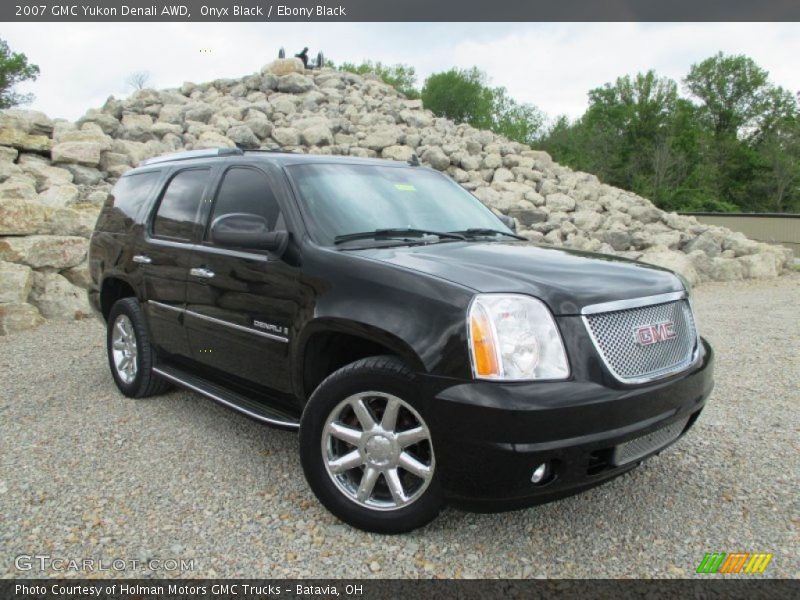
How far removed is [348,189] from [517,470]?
210 centimetres

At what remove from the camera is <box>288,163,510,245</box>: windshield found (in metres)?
3.79

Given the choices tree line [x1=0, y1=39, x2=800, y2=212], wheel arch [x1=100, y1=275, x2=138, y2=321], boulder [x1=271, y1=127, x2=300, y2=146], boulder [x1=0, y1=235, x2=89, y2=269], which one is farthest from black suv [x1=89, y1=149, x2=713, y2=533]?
tree line [x1=0, y1=39, x2=800, y2=212]

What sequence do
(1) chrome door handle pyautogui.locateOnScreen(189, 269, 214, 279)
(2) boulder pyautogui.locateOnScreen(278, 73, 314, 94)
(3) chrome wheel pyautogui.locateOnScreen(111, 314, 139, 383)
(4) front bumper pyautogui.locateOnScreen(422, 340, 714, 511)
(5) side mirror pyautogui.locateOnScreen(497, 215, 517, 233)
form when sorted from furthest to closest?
(2) boulder pyautogui.locateOnScreen(278, 73, 314, 94), (3) chrome wheel pyautogui.locateOnScreen(111, 314, 139, 383), (5) side mirror pyautogui.locateOnScreen(497, 215, 517, 233), (1) chrome door handle pyautogui.locateOnScreen(189, 269, 214, 279), (4) front bumper pyautogui.locateOnScreen(422, 340, 714, 511)

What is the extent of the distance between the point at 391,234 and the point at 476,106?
198ft

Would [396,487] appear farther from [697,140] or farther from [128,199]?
[697,140]

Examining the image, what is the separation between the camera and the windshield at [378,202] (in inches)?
149

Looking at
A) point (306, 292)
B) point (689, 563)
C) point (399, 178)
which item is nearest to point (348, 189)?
point (399, 178)

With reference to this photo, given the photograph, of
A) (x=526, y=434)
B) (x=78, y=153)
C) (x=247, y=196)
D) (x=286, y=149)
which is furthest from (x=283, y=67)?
(x=526, y=434)

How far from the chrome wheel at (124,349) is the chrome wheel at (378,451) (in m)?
2.55

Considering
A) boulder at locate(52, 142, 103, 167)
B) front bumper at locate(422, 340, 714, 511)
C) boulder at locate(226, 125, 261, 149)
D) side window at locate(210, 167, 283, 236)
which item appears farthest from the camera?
boulder at locate(226, 125, 261, 149)

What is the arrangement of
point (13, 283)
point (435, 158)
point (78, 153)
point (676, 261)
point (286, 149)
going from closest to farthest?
1. point (13, 283)
2. point (78, 153)
3. point (676, 261)
4. point (286, 149)
5. point (435, 158)

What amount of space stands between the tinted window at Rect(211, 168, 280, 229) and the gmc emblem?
2.11 meters

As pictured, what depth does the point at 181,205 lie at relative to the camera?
474 cm

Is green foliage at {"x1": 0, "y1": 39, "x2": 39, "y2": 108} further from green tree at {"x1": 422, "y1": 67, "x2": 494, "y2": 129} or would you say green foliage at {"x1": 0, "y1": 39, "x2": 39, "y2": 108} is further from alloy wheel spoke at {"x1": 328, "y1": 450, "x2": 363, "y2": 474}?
alloy wheel spoke at {"x1": 328, "y1": 450, "x2": 363, "y2": 474}
